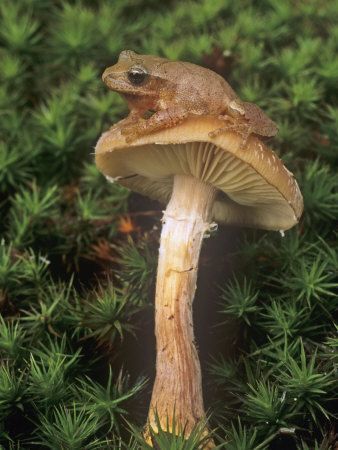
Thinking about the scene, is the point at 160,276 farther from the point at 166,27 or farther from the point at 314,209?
the point at 166,27

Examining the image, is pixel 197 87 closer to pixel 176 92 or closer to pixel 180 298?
pixel 176 92

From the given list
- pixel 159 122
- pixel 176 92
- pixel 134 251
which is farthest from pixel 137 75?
pixel 134 251

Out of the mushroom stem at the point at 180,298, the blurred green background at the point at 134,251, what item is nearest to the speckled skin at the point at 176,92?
the mushroom stem at the point at 180,298

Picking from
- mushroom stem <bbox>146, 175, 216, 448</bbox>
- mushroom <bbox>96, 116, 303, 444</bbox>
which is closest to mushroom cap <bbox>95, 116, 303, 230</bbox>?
mushroom <bbox>96, 116, 303, 444</bbox>

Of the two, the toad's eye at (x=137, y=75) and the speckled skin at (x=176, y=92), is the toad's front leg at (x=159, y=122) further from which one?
the toad's eye at (x=137, y=75)

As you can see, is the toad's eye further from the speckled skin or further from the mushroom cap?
the mushroom cap
